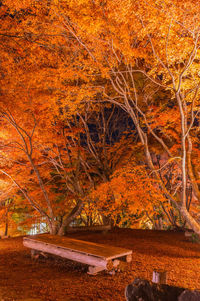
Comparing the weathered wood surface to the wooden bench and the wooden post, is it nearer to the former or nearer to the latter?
the wooden bench

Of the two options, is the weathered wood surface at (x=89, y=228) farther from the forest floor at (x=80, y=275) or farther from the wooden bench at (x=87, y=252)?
the wooden bench at (x=87, y=252)

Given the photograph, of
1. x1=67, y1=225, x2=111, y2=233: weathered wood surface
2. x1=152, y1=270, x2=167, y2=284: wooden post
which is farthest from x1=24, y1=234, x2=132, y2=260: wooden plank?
x1=67, y1=225, x2=111, y2=233: weathered wood surface


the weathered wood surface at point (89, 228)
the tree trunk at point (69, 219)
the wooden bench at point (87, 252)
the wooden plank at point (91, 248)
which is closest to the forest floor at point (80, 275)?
the wooden bench at point (87, 252)

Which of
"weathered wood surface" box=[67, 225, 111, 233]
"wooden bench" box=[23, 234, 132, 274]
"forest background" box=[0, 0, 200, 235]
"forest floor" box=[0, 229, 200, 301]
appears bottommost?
"forest floor" box=[0, 229, 200, 301]

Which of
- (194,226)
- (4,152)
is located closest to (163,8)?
(194,226)

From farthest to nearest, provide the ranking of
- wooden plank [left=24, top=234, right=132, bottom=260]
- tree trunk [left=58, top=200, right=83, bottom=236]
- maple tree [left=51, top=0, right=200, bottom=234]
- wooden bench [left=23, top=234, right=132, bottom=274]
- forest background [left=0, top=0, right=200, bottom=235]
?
tree trunk [left=58, top=200, right=83, bottom=236] < forest background [left=0, top=0, right=200, bottom=235] < maple tree [left=51, top=0, right=200, bottom=234] < wooden plank [left=24, top=234, right=132, bottom=260] < wooden bench [left=23, top=234, right=132, bottom=274]

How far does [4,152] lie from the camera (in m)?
11.5

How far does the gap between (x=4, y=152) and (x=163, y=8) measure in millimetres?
9537

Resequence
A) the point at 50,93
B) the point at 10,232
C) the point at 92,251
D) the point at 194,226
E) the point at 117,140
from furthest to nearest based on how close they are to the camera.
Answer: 1. the point at 10,232
2. the point at 117,140
3. the point at 50,93
4. the point at 194,226
5. the point at 92,251

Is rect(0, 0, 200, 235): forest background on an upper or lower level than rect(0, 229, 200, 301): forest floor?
upper

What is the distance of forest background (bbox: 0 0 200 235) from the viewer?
270 inches

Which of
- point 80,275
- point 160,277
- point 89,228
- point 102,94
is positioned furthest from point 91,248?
point 102,94

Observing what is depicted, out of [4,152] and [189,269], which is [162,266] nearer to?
[189,269]

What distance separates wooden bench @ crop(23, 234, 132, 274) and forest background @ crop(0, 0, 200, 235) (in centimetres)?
237
